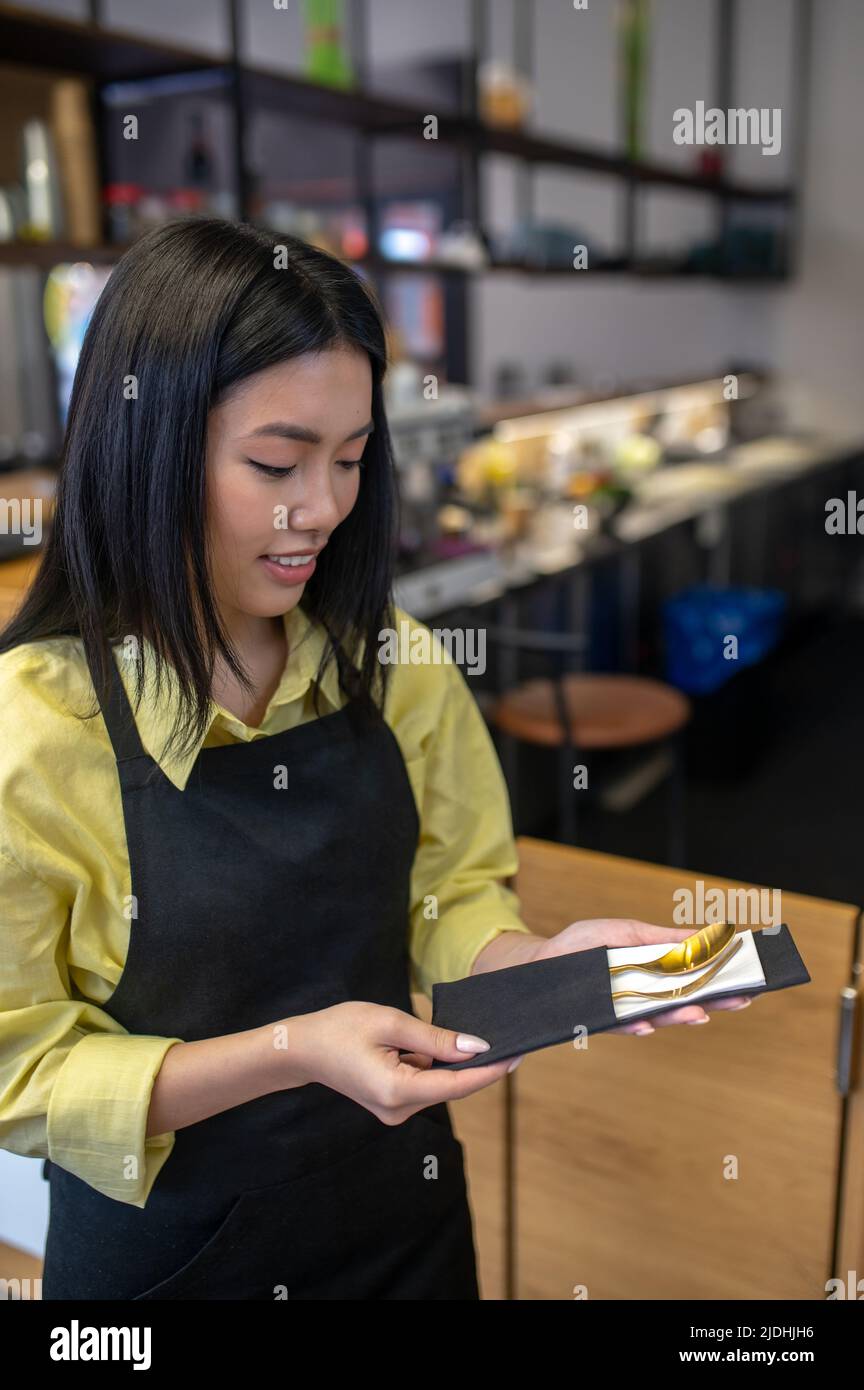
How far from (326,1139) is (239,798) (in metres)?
0.32

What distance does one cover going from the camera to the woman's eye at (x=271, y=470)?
95cm

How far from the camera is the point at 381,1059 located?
3.02 feet

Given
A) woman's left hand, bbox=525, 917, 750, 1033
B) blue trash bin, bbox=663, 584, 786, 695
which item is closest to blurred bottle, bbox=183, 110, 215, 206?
blue trash bin, bbox=663, 584, 786, 695

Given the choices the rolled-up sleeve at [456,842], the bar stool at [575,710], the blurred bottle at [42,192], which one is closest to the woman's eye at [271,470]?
the rolled-up sleeve at [456,842]

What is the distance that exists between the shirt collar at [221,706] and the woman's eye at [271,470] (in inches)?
6.8

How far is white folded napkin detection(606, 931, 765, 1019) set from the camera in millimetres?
927

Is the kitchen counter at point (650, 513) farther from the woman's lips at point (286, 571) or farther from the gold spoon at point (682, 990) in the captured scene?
the gold spoon at point (682, 990)

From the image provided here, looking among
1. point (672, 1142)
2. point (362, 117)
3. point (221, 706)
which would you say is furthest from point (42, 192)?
point (672, 1142)

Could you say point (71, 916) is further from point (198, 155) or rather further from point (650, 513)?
point (650, 513)

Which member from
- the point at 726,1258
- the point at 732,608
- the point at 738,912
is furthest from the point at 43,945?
the point at 732,608

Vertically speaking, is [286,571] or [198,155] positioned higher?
[198,155]

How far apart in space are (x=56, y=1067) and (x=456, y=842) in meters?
0.44

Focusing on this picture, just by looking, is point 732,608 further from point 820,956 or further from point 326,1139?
point 326,1139

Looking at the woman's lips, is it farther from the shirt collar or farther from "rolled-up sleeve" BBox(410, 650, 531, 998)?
"rolled-up sleeve" BBox(410, 650, 531, 998)
